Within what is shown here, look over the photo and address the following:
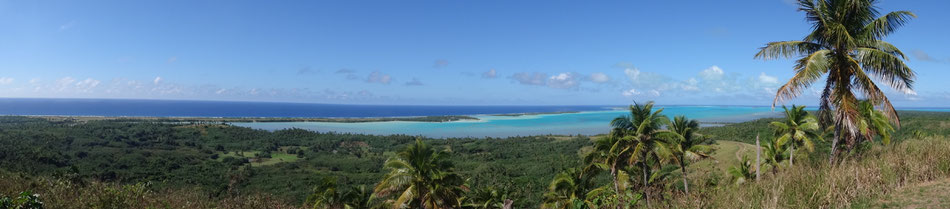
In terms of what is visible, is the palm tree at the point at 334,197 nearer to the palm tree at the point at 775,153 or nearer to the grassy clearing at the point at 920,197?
the grassy clearing at the point at 920,197

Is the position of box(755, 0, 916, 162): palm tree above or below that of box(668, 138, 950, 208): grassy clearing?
above

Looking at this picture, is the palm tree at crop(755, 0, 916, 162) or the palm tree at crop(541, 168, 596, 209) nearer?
the palm tree at crop(755, 0, 916, 162)

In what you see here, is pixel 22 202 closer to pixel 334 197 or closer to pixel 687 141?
pixel 334 197

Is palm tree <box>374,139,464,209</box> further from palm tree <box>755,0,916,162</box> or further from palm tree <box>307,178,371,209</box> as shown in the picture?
palm tree <box>755,0,916,162</box>

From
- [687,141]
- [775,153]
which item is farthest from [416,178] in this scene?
[775,153]

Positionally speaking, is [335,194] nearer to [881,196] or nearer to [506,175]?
[881,196]

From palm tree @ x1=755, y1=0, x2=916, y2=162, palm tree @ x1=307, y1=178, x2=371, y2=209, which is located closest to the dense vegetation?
palm tree @ x1=307, y1=178, x2=371, y2=209

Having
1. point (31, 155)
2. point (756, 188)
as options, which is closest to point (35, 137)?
point (31, 155)

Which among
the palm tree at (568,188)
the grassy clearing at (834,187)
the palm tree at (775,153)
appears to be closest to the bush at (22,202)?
the grassy clearing at (834,187)
